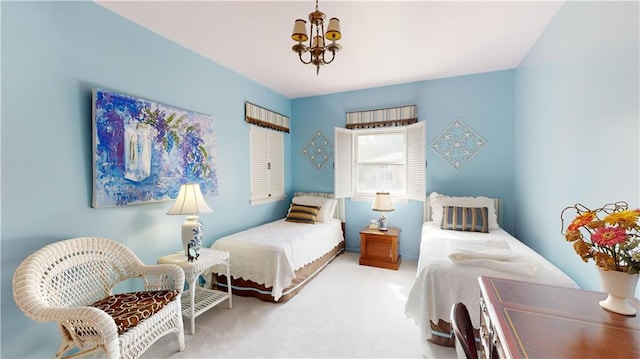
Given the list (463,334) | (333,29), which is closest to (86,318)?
(463,334)

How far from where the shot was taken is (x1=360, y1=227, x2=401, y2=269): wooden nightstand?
361 centimetres

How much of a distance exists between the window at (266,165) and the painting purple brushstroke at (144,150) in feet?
2.78

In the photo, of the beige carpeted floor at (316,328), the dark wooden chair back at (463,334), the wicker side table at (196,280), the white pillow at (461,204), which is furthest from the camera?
the white pillow at (461,204)

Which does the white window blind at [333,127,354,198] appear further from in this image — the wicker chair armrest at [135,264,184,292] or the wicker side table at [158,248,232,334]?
the wicker chair armrest at [135,264,184,292]

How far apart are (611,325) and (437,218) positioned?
2.53m

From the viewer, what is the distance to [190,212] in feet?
7.83

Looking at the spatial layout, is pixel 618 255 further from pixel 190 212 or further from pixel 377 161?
pixel 377 161

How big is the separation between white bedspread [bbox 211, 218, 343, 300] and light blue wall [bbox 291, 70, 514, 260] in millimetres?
1515

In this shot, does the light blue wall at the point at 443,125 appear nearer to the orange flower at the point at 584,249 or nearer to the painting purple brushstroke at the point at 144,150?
the painting purple brushstroke at the point at 144,150

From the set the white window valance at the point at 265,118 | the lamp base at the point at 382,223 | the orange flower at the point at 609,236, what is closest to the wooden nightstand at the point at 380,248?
the lamp base at the point at 382,223

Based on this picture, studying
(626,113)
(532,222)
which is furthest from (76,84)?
(532,222)

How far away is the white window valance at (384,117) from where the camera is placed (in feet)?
12.9

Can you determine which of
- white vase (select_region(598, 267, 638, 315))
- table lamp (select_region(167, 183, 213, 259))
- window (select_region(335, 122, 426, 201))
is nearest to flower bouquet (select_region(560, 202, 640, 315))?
white vase (select_region(598, 267, 638, 315))

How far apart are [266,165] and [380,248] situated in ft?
7.06
